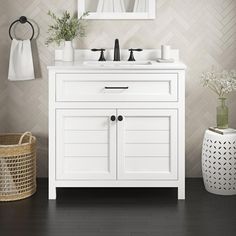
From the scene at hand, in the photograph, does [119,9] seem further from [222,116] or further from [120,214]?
[120,214]

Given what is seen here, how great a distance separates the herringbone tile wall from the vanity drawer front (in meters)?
0.58

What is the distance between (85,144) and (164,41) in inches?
40.4

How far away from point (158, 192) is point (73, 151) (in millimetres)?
681

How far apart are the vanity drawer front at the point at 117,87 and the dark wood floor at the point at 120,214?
0.67 m

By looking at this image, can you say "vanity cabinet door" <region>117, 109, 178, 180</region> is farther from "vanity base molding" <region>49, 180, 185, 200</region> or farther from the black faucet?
the black faucet

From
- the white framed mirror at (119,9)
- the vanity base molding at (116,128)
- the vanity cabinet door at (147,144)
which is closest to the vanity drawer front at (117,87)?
the vanity base molding at (116,128)

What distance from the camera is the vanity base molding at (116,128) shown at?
3.54 meters

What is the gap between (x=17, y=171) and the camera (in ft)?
12.0

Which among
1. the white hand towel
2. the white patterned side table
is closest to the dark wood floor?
the white patterned side table

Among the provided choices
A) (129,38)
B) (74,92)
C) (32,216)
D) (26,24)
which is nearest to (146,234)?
(32,216)

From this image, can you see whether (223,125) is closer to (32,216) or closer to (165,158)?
(165,158)

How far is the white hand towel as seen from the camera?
3.97m

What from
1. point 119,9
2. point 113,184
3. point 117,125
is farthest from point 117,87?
point 119,9

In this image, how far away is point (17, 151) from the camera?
11.9 ft
